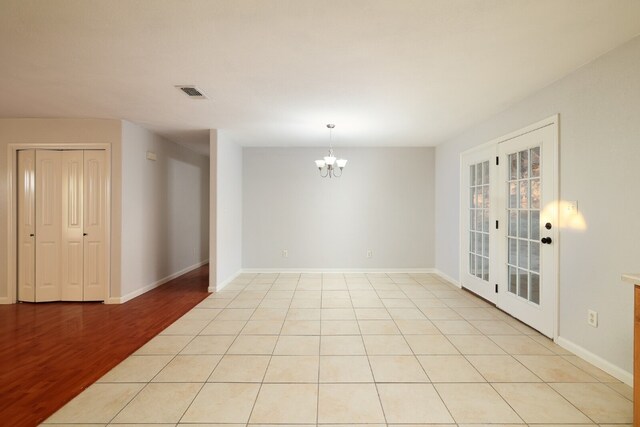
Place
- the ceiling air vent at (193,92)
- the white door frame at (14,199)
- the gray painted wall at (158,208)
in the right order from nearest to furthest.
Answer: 1. the ceiling air vent at (193,92)
2. the white door frame at (14,199)
3. the gray painted wall at (158,208)

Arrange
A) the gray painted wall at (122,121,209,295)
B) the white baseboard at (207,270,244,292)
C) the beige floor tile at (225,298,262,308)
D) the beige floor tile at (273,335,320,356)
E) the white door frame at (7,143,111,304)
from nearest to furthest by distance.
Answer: the beige floor tile at (273,335,320,356) → the beige floor tile at (225,298,262,308) → the white door frame at (7,143,111,304) → the gray painted wall at (122,121,209,295) → the white baseboard at (207,270,244,292)

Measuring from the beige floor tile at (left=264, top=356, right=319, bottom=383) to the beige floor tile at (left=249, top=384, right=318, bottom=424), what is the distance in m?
0.08

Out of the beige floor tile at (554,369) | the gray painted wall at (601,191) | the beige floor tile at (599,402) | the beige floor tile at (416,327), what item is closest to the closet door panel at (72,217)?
the beige floor tile at (416,327)

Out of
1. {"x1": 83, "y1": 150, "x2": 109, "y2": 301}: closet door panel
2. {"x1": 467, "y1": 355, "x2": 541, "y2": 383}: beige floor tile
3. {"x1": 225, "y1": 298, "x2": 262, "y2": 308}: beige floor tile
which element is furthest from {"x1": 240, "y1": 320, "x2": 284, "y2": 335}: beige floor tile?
{"x1": 83, "y1": 150, "x2": 109, "y2": 301}: closet door panel

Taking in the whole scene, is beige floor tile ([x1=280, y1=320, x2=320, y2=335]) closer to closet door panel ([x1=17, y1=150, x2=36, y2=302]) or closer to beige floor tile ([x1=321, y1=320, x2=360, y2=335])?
beige floor tile ([x1=321, y1=320, x2=360, y2=335])

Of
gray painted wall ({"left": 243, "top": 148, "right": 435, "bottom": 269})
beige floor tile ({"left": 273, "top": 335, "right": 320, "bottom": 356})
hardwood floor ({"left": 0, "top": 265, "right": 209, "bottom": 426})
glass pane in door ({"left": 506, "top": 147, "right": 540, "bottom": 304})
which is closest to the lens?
hardwood floor ({"left": 0, "top": 265, "right": 209, "bottom": 426})

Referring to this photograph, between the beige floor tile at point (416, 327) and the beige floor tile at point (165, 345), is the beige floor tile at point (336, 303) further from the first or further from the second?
the beige floor tile at point (165, 345)

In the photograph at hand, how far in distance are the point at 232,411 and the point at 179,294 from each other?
128 inches

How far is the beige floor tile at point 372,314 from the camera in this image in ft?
12.3

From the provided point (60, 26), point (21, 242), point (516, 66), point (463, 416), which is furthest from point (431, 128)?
point (21, 242)

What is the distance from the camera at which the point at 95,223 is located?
436 centimetres

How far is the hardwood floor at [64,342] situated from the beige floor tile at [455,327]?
3.08m

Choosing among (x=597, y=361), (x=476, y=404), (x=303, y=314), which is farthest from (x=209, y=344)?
(x=597, y=361)

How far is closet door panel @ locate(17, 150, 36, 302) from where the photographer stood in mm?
4312
